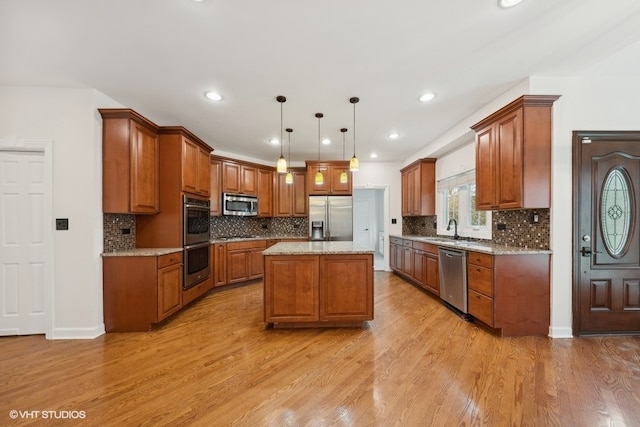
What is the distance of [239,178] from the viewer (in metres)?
5.21

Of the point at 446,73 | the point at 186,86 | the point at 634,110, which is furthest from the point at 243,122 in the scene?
the point at 634,110

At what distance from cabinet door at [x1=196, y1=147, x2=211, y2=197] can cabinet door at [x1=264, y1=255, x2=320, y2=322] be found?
180cm

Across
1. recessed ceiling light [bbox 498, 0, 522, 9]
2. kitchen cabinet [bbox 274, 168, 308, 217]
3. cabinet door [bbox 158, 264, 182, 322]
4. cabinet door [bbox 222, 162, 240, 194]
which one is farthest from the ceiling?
kitchen cabinet [bbox 274, 168, 308, 217]

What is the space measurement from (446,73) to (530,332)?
109 inches

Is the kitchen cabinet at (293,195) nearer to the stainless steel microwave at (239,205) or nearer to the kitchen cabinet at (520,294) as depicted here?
the stainless steel microwave at (239,205)

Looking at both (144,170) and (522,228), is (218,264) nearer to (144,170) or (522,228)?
(144,170)

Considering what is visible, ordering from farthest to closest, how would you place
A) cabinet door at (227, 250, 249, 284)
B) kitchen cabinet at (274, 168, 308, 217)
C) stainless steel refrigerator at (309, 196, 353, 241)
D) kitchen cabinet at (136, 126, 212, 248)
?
1. kitchen cabinet at (274, 168, 308, 217)
2. stainless steel refrigerator at (309, 196, 353, 241)
3. cabinet door at (227, 250, 249, 284)
4. kitchen cabinet at (136, 126, 212, 248)

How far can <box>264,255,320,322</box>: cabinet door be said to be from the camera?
296cm

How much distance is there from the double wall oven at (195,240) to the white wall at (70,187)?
959 mm

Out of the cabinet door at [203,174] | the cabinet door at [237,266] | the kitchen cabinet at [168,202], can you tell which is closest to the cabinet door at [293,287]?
the kitchen cabinet at [168,202]

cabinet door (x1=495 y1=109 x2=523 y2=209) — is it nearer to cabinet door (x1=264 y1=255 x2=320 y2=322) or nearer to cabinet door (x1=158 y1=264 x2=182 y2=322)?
cabinet door (x1=264 y1=255 x2=320 y2=322)

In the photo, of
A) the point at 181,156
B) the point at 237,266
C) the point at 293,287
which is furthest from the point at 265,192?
the point at 293,287

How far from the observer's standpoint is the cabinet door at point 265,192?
18.3 feet

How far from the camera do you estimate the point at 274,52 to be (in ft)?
7.31
